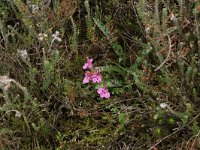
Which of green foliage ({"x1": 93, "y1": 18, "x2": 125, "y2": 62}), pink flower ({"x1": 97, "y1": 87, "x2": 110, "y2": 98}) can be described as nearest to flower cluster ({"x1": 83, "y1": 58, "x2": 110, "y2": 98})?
pink flower ({"x1": 97, "y1": 87, "x2": 110, "y2": 98})

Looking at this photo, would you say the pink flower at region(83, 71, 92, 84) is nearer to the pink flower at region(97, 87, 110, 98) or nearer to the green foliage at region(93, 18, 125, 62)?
the pink flower at region(97, 87, 110, 98)

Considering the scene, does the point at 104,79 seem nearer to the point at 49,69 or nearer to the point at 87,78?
the point at 87,78

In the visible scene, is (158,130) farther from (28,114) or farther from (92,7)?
(92,7)

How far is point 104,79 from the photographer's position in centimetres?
223

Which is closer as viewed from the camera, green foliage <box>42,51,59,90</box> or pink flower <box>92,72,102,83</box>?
green foliage <box>42,51,59,90</box>

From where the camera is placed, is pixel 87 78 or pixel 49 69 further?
pixel 87 78

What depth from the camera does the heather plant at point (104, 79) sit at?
2.03 m

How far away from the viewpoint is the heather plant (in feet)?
6.66

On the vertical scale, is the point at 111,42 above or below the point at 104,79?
above

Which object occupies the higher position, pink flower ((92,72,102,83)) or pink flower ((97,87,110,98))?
pink flower ((92,72,102,83))

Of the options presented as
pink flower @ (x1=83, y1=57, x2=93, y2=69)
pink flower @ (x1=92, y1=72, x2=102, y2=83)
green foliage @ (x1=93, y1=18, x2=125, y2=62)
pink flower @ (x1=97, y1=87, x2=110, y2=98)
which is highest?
green foliage @ (x1=93, y1=18, x2=125, y2=62)

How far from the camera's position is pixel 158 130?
2.02 meters

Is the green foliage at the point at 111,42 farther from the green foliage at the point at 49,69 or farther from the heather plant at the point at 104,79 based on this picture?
the green foliage at the point at 49,69

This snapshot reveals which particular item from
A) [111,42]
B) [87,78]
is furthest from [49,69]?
[111,42]
